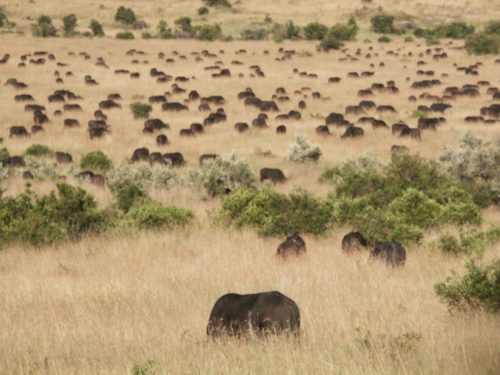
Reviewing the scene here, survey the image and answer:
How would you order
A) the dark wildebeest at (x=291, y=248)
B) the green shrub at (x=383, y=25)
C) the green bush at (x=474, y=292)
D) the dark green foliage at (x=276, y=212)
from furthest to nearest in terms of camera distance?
the green shrub at (x=383, y=25)
the dark green foliage at (x=276, y=212)
the dark wildebeest at (x=291, y=248)
the green bush at (x=474, y=292)

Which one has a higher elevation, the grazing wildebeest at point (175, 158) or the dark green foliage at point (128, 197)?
the dark green foliage at point (128, 197)

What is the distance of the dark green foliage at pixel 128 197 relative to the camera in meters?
16.3

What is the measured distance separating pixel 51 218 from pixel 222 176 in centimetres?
559

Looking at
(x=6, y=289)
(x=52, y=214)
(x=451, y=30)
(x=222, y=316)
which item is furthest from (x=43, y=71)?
(x=451, y=30)

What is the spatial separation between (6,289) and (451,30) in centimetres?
6788

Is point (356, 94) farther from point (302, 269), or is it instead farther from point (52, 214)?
point (302, 269)

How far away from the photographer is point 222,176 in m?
18.6

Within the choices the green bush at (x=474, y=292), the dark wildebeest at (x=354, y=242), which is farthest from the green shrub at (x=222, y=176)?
the green bush at (x=474, y=292)

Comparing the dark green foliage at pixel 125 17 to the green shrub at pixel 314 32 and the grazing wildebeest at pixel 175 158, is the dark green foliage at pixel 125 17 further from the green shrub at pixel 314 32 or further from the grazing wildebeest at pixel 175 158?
the grazing wildebeest at pixel 175 158

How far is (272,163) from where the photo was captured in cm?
2214

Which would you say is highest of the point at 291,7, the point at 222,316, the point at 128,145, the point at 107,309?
the point at 222,316

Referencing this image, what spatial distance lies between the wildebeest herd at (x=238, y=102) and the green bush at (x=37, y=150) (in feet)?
1.66

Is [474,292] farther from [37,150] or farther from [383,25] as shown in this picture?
[383,25]

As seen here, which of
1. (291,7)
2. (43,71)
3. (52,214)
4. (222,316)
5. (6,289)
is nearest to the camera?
(222,316)
